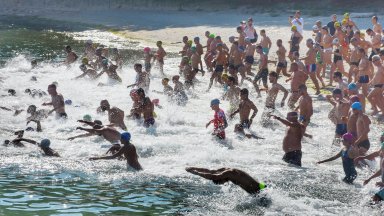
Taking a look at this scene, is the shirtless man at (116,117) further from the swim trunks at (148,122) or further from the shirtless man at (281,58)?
the shirtless man at (281,58)

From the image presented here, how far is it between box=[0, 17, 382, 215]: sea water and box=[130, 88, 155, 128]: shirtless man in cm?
28

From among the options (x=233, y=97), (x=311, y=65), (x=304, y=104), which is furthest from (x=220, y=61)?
(x=304, y=104)

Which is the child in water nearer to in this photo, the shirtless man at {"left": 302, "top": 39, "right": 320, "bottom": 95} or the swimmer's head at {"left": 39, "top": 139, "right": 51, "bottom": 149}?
the swimmer's head at {"left": 39, "top": 139, "right": 51, "bottom": 149}

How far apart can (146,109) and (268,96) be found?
3437 millimetres

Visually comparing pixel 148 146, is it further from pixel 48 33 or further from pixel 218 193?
pixel 48 33

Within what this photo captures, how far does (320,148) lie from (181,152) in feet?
10.6

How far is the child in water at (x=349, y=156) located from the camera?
11.8 m

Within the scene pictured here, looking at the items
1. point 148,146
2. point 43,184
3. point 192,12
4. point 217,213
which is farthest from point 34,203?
point 192,12

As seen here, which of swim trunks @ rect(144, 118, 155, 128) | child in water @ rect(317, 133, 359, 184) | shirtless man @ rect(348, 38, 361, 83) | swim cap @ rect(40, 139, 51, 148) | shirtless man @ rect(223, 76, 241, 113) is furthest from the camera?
shirtless man @ rect(348, 38, 361, 83)

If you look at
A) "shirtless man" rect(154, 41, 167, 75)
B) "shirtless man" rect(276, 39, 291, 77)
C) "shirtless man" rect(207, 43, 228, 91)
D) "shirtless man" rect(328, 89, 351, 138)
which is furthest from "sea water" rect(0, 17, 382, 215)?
"shirtless man" rect(154, 41, 167, 75)

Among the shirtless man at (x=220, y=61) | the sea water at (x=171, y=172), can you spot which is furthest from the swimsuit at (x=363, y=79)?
the shirtless man at (x=220, y=61)

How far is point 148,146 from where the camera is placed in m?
14.6

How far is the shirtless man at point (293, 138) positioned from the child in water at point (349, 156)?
3.68 ft

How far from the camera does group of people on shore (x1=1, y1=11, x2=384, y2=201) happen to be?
12.7m
